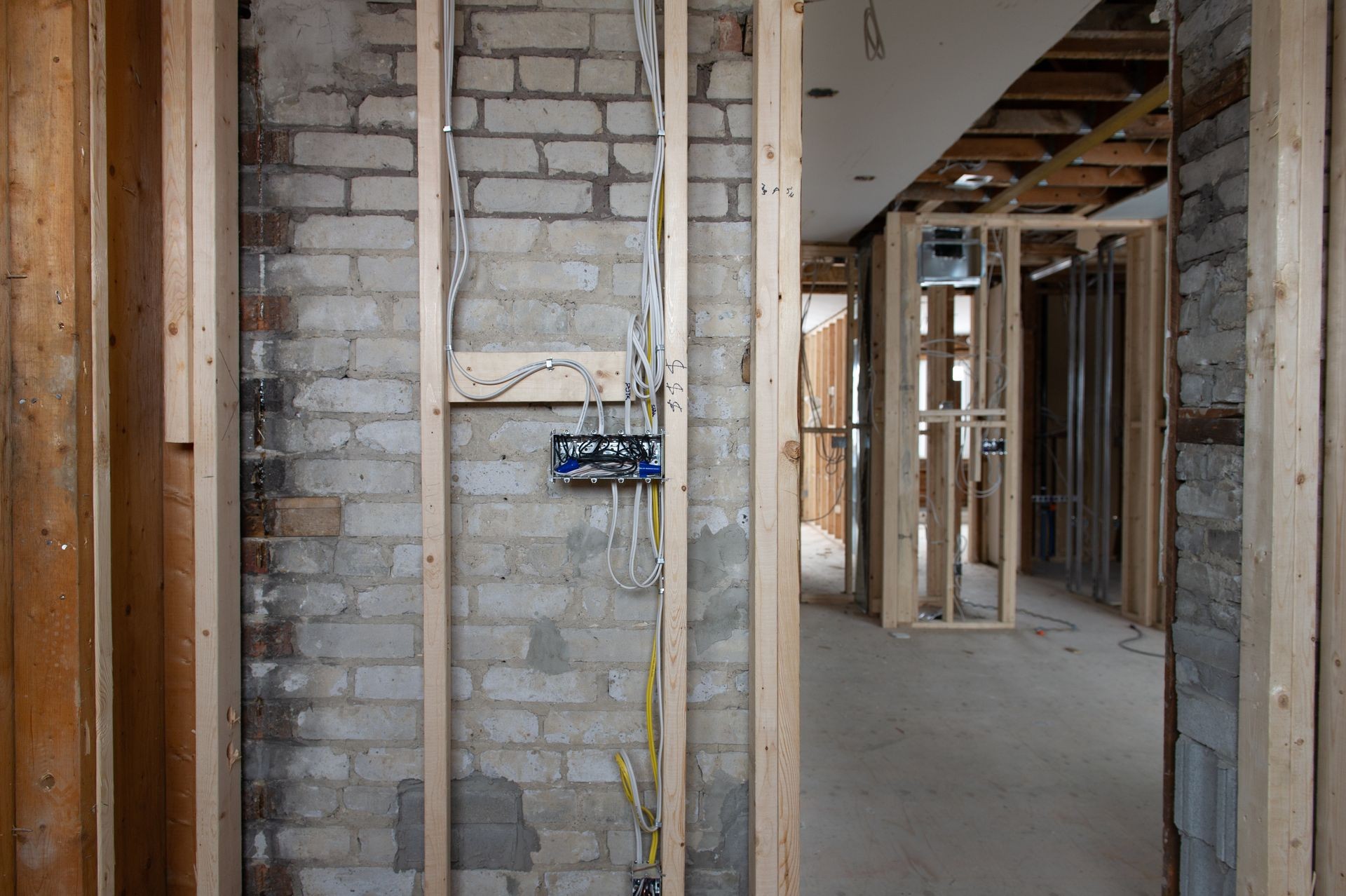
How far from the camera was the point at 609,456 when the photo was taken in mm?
1724

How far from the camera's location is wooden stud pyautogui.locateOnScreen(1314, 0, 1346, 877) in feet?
5.31

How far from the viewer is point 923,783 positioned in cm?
275

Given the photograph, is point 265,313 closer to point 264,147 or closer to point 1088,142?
point 264,147

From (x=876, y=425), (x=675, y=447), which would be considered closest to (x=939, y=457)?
(x=876, y=425)

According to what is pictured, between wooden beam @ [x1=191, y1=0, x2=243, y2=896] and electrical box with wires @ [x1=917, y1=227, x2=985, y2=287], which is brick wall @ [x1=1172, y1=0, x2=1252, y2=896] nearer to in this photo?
wooden beam @ [x1=191, y1=0, x2=243, y2=896]

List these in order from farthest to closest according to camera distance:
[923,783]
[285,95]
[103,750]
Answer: [923,783] → [285,95] → [103,750]

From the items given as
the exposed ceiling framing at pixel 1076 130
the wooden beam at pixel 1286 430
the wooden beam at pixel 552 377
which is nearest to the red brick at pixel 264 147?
the wooden beam at pixel 552 377

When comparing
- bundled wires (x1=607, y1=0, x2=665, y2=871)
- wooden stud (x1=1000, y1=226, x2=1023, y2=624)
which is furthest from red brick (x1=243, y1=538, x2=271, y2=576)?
wooden stud (x1=1000, y1=226, x2=1023, y2=624)

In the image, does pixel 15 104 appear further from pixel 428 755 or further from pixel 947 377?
pixel 947 377

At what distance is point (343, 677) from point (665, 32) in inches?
64.4

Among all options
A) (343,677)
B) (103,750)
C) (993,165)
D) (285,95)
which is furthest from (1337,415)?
(993,165)

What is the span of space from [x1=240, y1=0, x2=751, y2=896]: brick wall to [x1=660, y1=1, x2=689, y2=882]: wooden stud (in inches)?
5.7

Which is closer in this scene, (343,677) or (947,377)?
(343,677)

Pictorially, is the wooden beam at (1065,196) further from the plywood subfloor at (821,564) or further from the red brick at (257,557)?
the red brick at (257,557)
